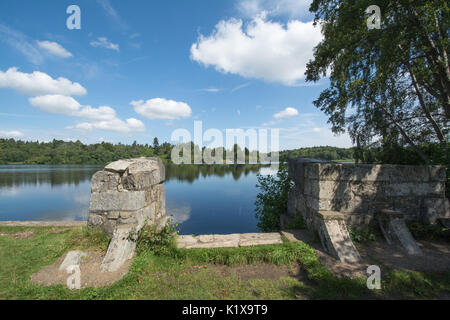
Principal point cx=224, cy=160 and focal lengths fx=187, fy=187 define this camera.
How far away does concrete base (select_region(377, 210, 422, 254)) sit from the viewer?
11.0ft

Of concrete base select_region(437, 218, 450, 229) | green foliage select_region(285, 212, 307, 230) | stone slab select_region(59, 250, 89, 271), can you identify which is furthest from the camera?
green foliage select_region(285, 212, 307, 230)

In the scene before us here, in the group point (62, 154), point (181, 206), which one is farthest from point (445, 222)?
point (62, 154)

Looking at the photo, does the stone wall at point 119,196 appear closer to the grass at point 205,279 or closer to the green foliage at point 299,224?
the grass at point 205,279

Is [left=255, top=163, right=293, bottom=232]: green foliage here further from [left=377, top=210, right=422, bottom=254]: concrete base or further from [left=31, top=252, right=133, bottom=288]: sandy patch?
[left=31, top=252, right=133, bottom=288]: sandy patch

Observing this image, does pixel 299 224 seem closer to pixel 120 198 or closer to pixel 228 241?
pixel 228 241

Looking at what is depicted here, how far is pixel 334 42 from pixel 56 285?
7.77 m

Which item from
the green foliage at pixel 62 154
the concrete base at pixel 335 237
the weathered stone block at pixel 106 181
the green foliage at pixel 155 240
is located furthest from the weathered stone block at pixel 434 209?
the green foliage at pixel 62 154

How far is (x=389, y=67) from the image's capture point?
4918 mm

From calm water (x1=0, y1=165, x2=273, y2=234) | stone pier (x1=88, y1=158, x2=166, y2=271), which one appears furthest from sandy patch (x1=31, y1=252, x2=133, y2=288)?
calm water (x1=0, y1=165, x2=273, y2=234)

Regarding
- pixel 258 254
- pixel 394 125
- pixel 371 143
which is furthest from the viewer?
pixel 371 143

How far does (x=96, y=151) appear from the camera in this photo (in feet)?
192

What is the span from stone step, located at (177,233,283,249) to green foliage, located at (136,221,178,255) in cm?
21

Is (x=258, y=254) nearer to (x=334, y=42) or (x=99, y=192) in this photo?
(x=99, y=192)

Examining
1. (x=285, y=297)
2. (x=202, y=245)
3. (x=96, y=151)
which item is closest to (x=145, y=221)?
(x=202, y=245)
